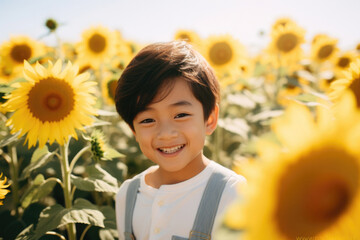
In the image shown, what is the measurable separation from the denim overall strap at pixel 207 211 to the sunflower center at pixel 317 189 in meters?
0.80

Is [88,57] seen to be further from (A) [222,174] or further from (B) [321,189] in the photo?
(B) [321,189]

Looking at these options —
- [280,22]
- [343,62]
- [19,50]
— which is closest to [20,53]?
[19,50]

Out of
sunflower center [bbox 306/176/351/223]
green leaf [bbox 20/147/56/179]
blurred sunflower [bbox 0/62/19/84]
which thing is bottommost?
green leaf [bbox 20/147/56/179]

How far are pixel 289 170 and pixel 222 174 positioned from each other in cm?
90

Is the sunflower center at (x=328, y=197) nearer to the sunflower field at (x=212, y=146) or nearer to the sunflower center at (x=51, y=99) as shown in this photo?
the sunflower field at (x=212, y=146)

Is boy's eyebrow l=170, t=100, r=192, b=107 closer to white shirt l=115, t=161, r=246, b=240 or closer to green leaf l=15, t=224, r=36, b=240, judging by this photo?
white shirt l=115, t=161, r=246, b=240

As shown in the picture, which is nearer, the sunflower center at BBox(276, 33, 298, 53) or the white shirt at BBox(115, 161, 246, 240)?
the white shirt at BBox(115, 161, 246, 240)

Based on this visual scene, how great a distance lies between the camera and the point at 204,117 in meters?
1.42

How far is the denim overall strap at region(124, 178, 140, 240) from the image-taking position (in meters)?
1.49

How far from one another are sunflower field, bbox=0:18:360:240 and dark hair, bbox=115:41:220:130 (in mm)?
297

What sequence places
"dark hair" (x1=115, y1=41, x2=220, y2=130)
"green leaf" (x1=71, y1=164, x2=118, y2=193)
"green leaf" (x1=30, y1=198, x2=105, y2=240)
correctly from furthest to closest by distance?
"green leaf" (x1=71, y1=164, x2=118, y2=193), "green leaf" (x1=30, y1=198, x2=105, y2=240), "dark hair" (x1=115, y1=41, x2=220, y2=130)

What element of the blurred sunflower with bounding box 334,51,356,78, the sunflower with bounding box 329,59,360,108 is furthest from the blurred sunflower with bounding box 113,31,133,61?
the sunflower with bounding box 329,59,360,108

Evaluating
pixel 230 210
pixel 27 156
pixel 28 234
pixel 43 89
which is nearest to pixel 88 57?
pixel 27 156

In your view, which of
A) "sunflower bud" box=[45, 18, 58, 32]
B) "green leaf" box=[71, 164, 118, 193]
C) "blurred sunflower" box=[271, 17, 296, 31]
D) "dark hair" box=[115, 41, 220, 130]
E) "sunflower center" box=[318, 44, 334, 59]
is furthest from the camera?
"blurred sunflower" box=[271, 17, 296, 31]
